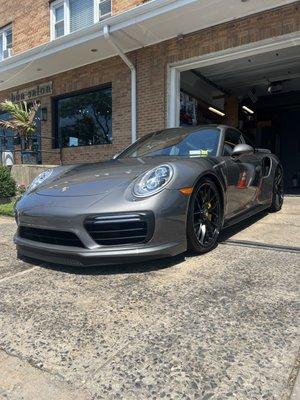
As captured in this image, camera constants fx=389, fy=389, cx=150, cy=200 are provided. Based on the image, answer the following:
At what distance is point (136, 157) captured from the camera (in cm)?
435

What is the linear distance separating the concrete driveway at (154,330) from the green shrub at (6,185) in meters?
5.61

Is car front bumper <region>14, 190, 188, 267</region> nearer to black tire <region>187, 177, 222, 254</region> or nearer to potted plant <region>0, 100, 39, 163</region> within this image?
black tire <region>187, 177, 222, 254</region>

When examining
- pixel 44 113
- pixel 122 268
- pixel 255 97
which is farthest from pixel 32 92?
pixel 122 268

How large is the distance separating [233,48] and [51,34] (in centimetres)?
659

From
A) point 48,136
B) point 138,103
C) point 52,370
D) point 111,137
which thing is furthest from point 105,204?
point 48,136

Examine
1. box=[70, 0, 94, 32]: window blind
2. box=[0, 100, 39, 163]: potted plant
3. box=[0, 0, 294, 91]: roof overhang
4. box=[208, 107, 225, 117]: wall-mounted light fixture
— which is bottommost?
box=[0, 100, 39, 163]: potted plant

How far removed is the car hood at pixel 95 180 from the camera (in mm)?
3193

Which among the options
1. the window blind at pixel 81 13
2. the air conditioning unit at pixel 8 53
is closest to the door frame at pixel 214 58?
the window blind at pixel 81 13

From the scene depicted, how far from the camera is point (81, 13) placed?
445 inches

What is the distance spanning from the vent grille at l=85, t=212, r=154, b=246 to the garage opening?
6.46 meters

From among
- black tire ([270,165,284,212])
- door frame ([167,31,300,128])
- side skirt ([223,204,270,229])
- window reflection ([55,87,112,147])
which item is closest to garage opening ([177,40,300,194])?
door frame ([167,31,300,128])

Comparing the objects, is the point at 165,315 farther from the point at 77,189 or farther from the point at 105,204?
the point at 77,189

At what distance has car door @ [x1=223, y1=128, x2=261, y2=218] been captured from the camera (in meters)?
3.99

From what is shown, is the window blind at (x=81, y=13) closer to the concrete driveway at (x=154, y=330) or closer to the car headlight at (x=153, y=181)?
the car headlight at (x=153, y=181)
